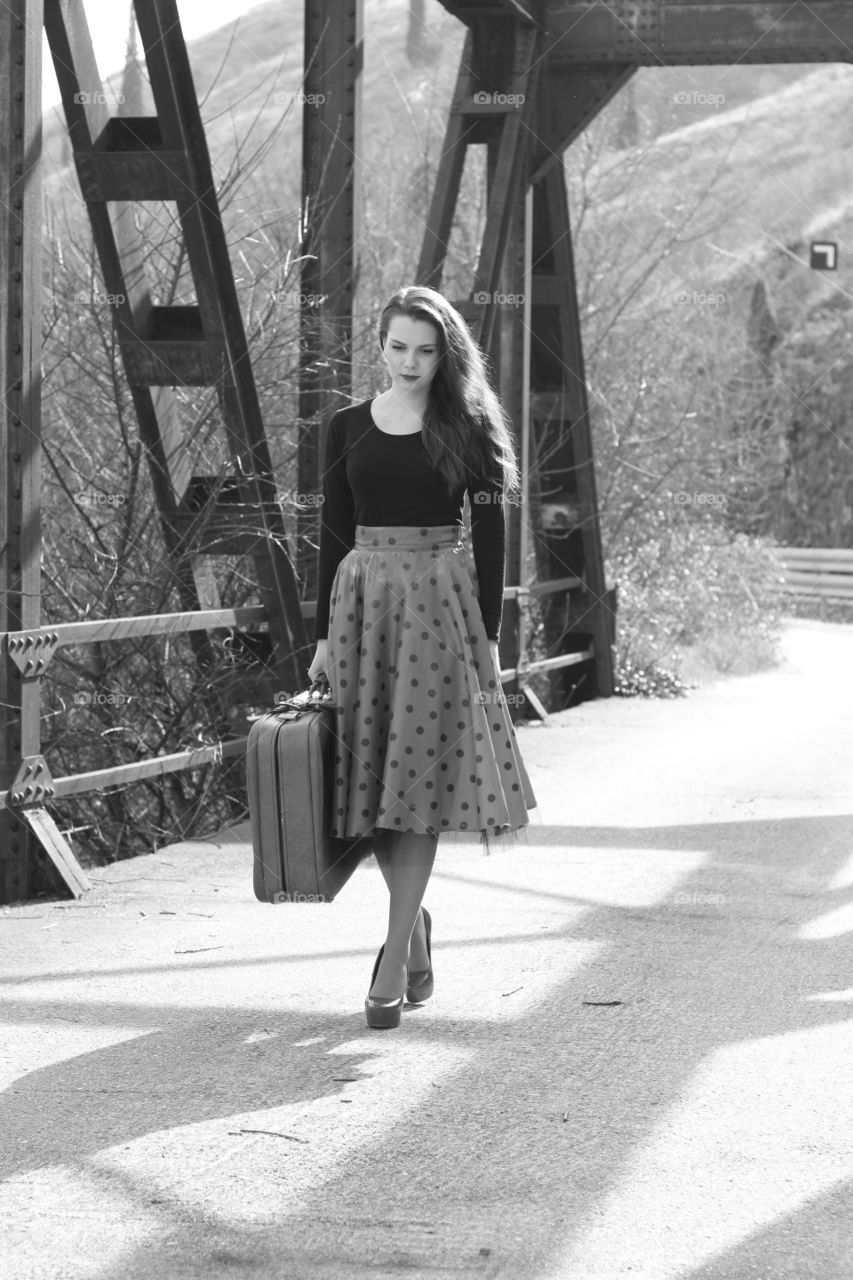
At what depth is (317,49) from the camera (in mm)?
8008

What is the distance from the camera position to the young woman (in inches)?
Result: 174

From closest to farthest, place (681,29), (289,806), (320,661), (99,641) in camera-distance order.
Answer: (289,806) < (320,661) < (99,641) < (681,29)

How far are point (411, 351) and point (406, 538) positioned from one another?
0.48m

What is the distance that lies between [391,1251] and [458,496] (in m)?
2.12

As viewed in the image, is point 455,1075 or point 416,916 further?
point 416,916

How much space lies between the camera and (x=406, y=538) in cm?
450

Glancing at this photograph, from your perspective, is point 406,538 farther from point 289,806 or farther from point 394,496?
point 289,806

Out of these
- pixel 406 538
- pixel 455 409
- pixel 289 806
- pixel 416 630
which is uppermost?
pixel 455 409

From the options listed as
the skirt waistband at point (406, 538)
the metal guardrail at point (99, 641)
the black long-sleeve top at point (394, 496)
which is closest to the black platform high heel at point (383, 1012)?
the black long-sleeve top at point (394, 496)

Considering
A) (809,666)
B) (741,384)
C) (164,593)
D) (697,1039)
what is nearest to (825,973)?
(697,1039)

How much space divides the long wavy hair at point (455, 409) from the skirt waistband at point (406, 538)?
0.12 meters

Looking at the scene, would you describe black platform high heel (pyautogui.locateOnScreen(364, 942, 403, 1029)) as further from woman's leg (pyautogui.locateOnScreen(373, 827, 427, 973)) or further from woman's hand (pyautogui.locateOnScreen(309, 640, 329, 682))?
woman's hand (pyautogui.locateOnScreen(309, 640, 329, 682))

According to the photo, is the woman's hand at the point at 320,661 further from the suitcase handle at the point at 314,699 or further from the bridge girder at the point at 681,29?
the bridge girder at the point at 681,29

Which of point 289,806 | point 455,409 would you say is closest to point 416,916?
point 289,806
